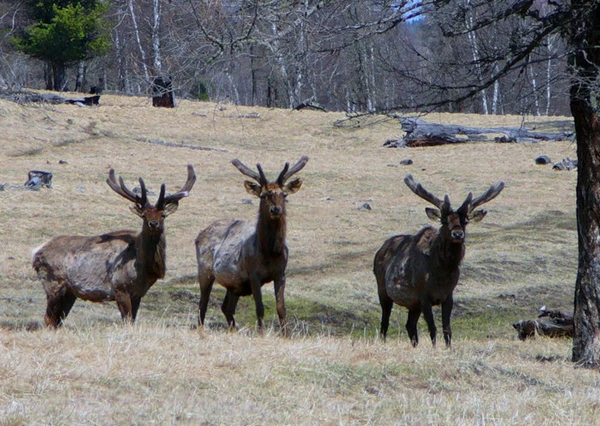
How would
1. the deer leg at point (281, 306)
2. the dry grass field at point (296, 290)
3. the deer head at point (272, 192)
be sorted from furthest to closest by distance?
the deer head at point (272, 192)
the deer leg at point (281, 306)
the dry grass field at point (296, 290)

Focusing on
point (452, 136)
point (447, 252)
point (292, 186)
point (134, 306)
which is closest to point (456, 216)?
point (447, 252)

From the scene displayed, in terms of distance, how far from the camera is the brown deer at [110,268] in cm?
1270

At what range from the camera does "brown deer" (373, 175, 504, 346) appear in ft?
39.9

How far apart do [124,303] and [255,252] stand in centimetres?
187

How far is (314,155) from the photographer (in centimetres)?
3853

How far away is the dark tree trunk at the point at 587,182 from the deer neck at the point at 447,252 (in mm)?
1920

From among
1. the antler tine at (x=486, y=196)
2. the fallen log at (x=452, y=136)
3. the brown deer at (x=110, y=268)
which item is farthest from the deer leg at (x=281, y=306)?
the fallen log at (x=452, y=136)

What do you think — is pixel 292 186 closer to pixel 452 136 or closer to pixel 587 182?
pixel 587 182

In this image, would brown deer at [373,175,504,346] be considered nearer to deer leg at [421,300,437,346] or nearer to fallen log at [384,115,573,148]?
deer leg at [421,300,437,346]

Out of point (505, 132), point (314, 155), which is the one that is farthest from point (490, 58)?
point (505, 132)

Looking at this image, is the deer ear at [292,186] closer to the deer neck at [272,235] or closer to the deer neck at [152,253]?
the deer neck at [272,235]

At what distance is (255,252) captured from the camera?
1318 centimetres

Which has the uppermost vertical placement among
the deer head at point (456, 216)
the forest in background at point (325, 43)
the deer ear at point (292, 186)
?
the forest in background at point (325, 43)

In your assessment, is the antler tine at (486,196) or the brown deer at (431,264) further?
the antler tine at (486,196)
